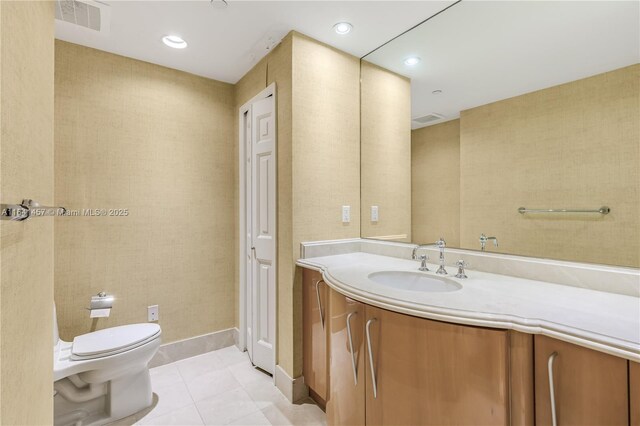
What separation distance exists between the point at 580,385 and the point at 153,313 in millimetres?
2514

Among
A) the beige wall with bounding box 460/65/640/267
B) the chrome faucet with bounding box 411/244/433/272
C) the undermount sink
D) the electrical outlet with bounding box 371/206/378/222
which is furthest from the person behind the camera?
the electrical outlet with bounding box 371/206/378/222

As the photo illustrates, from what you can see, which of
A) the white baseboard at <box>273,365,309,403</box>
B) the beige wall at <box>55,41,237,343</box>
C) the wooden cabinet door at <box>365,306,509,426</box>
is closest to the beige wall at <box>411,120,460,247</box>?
the wooden cabinet door at <box>365,306,509,426</box>

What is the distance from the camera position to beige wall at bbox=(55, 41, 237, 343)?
198 centimetres

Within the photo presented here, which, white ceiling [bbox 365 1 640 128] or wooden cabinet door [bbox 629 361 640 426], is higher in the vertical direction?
white ceiling [bbox 365 1 640 128]

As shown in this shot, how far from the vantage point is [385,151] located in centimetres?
209

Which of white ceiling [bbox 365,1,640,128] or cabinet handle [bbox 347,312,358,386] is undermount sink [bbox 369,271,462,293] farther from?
white ceiling [bbox 365,1,640,128]

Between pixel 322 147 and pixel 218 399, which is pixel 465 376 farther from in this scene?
pixel 218 399

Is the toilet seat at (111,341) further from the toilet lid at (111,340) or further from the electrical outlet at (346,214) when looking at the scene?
the electrical outlet at (346,214)

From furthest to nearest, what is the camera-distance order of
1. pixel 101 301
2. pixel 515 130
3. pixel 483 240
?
pixel 101 301, pixel 483 240, pixel 515 130

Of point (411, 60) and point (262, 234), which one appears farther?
point (262, 234)

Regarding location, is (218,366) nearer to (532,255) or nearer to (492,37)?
(532,255)

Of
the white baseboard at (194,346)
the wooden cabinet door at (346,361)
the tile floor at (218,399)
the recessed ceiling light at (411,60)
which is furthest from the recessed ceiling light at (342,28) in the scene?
the white baseboard at (194,346)

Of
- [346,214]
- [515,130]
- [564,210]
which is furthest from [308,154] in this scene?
[564,210]

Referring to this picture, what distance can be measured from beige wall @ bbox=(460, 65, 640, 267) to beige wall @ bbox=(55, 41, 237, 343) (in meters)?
2.05
